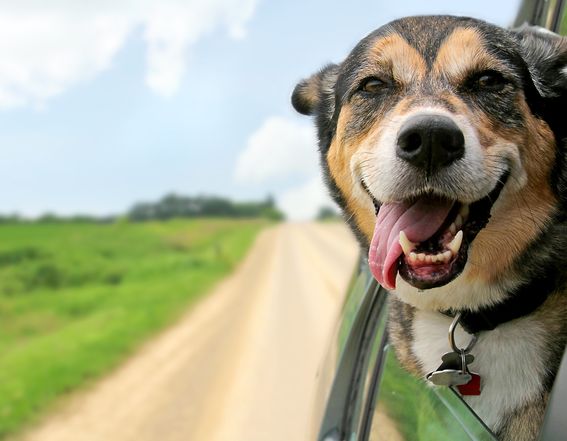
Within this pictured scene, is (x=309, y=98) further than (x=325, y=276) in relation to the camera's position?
No

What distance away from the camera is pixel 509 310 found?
7.79 ft

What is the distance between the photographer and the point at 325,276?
19641mm

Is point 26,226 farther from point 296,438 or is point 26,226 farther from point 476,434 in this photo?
point 476,434

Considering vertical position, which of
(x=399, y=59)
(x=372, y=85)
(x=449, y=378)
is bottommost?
(x=449, y=378)

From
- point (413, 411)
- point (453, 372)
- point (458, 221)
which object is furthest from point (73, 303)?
point (453, 372)

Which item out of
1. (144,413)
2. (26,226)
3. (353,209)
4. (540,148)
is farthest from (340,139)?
(26,226)

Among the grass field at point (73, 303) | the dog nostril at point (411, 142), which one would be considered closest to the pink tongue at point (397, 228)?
the dog nostril at point (411, 142)

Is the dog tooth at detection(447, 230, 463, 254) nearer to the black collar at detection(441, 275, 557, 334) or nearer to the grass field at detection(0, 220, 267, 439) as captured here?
the black collar at detection(441, 275, 557, 334)

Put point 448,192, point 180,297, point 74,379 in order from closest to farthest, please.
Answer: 1. point 448,192
2. point 74,379
3. point 180,297

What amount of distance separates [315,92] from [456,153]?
1.57 metres

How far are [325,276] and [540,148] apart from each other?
17173 mm

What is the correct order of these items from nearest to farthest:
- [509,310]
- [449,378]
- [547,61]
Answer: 1. [449,378]
2. [509,310]
3. [547,61]

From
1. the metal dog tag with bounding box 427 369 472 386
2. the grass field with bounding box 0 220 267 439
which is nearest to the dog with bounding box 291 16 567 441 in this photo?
the metal dog tag with bounding box 427 369 472 386

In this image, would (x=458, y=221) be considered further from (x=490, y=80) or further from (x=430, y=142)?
(x=490, y=80)
